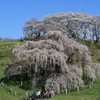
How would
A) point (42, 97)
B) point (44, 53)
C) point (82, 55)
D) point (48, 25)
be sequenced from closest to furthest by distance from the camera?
1. point (42, 97)
2. point (44, 53)
3. point (82, 55)
4. point (48, 25)

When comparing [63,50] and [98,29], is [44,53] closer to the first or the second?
[63,50]

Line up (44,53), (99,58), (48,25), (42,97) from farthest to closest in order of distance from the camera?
(48,25) < (99,58) < (44,53) < (42,97)

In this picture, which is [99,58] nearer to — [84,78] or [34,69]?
[84,78]

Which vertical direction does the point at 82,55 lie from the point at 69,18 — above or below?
below

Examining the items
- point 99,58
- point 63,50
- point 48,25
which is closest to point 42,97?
point 63,50

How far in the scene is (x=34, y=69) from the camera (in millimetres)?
45875

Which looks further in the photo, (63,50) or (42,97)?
(63,50)

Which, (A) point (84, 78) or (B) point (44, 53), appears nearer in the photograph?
(B) point (44, 53)

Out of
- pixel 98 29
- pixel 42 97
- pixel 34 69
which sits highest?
pixel 98 29

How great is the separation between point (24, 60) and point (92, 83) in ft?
30.3

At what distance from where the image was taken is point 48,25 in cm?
9194

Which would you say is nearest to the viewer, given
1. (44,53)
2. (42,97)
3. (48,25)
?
(42,97)

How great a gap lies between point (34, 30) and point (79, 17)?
40.4 feet

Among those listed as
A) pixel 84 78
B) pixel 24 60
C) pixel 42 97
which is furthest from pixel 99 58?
pixel 42 97
